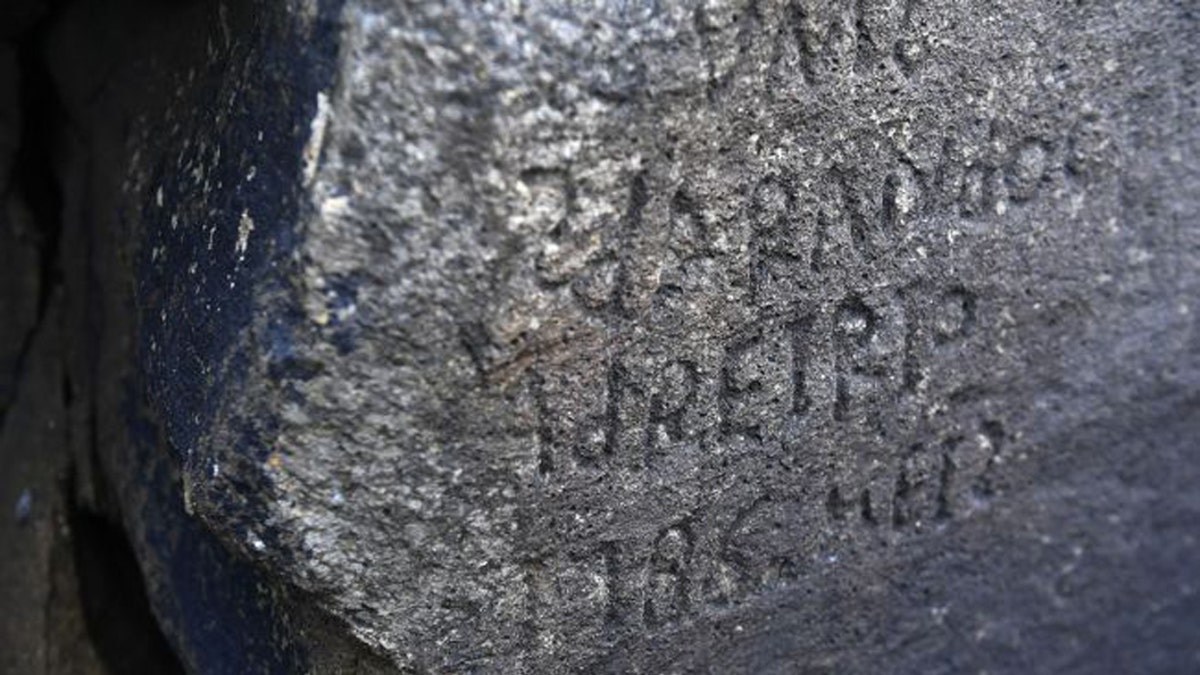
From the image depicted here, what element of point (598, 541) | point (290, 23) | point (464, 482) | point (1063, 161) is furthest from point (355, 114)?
point (1063, 161)

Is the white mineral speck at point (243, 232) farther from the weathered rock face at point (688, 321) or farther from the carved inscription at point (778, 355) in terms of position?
the carved inscription at point (778, 355)

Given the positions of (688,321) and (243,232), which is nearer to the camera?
(243,232)

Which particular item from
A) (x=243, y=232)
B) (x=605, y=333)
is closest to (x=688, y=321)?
(x=605, y=333)

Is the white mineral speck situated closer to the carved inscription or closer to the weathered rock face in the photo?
the weathered rock face

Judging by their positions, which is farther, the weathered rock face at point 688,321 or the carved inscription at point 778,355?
the carved inscription at point 778,355

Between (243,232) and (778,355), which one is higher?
(243,232)

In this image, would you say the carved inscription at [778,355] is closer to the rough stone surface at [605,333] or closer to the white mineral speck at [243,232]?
the rough stone surface at [605,333]

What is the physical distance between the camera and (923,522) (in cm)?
133

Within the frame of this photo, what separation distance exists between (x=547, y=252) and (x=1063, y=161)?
19.9 inches

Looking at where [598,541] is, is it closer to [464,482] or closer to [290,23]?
[464,482]

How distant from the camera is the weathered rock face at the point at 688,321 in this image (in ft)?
3.07

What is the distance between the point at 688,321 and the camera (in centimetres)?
108

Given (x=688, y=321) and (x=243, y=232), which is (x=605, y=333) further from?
(x=243, y=232)

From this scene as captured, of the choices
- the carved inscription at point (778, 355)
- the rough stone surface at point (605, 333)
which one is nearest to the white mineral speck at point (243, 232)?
the rough stone surface at point (605, 333)
